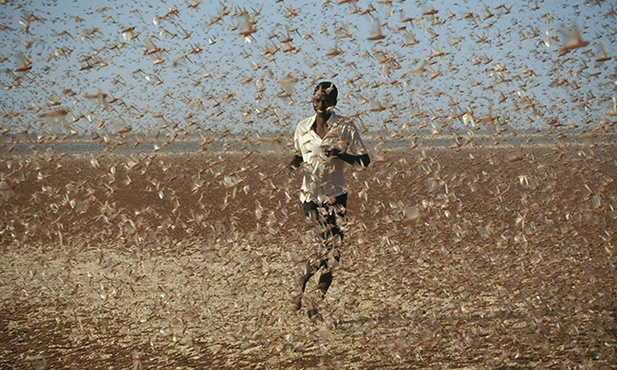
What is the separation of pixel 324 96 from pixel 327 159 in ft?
1.94

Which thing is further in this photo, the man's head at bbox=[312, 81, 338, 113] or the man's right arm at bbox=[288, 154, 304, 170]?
the man's right arm at bbox=[288, 154, 304, 170]

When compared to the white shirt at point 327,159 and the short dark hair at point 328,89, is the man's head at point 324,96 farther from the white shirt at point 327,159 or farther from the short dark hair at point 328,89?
the white shirt at point 327,159

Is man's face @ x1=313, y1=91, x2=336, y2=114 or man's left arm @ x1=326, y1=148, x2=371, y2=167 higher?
man's face @ x1=313, y1=91, x2=336, y2=114

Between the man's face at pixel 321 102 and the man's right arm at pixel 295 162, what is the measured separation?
0.53m

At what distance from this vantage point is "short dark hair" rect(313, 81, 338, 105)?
511 centimetres

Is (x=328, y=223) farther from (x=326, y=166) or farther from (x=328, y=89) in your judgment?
(x=328, y=89)

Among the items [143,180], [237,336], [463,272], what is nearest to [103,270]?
[237,336]

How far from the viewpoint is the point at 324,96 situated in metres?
5.10

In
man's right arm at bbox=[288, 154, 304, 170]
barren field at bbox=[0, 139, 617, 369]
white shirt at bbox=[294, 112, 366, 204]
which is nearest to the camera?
barren field at bbox=[0, 139, 617, 369]

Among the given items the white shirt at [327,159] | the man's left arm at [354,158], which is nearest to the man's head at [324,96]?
the white shirt at [327,159]

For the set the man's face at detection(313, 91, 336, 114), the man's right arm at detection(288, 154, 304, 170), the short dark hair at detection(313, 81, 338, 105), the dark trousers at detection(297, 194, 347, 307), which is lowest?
the dark trousers at detection(297, 194, 347, 307)

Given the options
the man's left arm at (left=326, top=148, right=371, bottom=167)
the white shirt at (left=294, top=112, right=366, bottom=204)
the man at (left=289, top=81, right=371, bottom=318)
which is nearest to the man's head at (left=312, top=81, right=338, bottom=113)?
the man at (left=289, top=81, right=371, bottom=318)

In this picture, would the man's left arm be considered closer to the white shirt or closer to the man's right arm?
the white shirt

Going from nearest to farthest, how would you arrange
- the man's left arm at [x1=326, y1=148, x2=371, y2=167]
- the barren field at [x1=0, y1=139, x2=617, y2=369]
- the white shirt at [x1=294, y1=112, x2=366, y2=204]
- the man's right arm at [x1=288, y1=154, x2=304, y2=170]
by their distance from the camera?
the barren field at [x1=0, y1=139, x2=617, y2=369]
the man's left arm at [x1=326, y1=148, x2=371, y2=167]
the white shirt at [x1=294, y1=112, x2=366, y2=204]
the man's right arm at [x1=288, y1=154, x2=304, y2=170]
